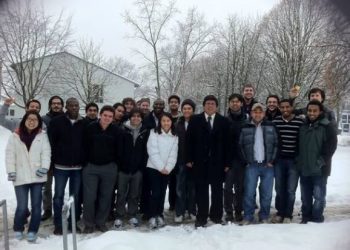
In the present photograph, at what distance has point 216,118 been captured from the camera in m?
6.60

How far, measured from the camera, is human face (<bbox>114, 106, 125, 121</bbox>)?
Answer: 7207 mm

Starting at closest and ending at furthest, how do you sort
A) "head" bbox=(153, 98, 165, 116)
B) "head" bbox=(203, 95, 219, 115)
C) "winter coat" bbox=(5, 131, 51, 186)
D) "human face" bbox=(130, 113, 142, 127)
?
"winter coat" bbox=(5, 131, 51, 186) → "head" bbox=(203, 95, 219, 115) → "human face" bbox=(130, 113, 142, 127) → "head" bbox=(153, 98, 165, 116)

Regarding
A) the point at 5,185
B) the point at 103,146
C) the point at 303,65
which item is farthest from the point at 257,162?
the point at 303,65

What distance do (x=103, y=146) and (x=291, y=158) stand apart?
124 inches

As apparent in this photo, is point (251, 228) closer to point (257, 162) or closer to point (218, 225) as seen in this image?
point (218, 225)

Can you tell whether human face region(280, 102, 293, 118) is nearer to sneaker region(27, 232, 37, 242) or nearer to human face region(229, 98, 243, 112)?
human face region(229, 98, 243, 112)

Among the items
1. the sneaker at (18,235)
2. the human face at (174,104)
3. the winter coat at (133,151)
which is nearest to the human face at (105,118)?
the winter coat at (133,151)

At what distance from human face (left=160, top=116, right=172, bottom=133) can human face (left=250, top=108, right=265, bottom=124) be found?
144cm

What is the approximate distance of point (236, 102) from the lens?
6.84 meters

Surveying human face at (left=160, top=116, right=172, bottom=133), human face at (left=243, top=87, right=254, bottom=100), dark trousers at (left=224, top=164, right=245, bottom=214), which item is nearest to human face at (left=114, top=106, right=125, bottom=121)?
human face at (left=160, top=116, right=172, bottom=133)

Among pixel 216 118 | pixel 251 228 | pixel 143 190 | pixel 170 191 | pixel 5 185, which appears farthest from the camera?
pixel 5 185

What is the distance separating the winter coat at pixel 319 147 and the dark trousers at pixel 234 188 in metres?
1.11

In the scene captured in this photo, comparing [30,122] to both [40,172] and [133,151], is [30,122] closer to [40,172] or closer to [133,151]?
[40,172]

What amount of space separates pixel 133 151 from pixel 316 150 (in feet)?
9.79
